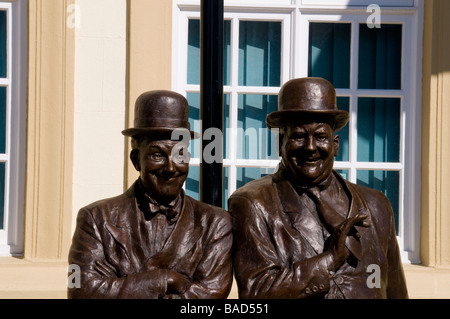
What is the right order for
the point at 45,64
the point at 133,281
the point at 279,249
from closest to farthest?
the point at 133,281 < the point at 279,249 < the point at 45,64

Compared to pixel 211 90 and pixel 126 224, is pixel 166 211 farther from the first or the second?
pixel 211 90

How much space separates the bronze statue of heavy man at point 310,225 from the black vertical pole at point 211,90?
0.40 feet

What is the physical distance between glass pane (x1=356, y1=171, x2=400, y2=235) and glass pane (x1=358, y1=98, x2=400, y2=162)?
9 cm

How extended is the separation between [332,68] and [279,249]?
7.48ft

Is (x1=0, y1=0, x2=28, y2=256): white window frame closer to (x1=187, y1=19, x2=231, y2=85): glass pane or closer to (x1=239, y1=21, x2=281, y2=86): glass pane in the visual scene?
(x1=187, y1=19, x2=231, y2=85): glass pane

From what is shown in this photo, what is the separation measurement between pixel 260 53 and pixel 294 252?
2273 millimetres

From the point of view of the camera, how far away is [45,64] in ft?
16.0

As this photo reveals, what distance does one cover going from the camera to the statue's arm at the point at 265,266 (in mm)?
3100

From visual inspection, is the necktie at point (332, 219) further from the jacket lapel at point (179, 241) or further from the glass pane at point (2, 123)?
the glass pane at point (2, 123)

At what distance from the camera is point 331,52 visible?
522 centimetres

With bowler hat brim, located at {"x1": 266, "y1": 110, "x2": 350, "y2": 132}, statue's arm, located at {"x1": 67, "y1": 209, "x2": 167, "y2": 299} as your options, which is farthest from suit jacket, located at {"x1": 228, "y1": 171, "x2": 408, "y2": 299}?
statue's arm, located at {"x1": 67, "y1": 209, "x2": 167, "y2": 299}

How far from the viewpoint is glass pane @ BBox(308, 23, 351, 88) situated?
521 cm
